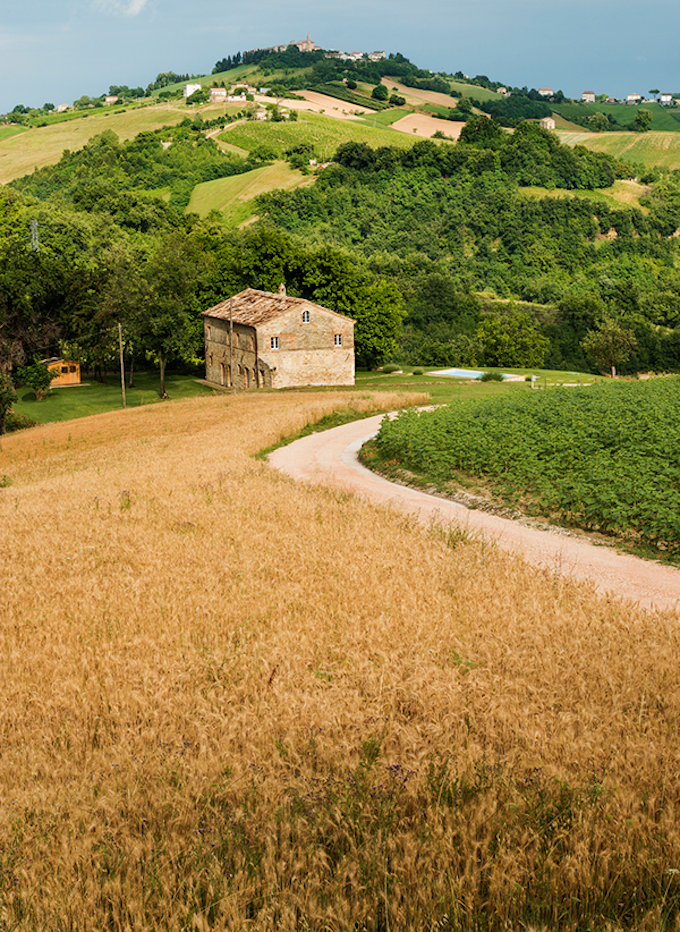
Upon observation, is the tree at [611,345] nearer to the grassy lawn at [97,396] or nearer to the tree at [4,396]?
the grassy lawn at [97,396]

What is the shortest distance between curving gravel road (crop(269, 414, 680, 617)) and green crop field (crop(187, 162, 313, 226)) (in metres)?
139

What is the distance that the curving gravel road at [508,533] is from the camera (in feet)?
38.4

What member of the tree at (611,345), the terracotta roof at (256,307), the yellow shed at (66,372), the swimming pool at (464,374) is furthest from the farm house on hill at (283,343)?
the tree at (611,345)

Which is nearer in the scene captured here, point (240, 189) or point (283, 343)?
point (283, 343)

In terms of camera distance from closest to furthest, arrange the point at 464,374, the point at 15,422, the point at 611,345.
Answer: the point at 15,422 → the point at 464,374 → the point at 611,345

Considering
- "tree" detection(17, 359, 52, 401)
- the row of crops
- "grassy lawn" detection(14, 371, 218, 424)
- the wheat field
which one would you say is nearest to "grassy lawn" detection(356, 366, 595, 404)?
the row of crops

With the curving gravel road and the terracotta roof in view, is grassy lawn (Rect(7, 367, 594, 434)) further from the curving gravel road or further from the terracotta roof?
the curving gravel road

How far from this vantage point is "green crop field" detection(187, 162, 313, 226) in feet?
525

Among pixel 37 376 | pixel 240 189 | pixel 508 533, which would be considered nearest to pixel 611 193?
pixel 240 189

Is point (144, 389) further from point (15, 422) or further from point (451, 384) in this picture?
point (451, 384)

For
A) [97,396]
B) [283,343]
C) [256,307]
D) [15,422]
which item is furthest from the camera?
[97,396]

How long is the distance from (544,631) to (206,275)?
69919mm

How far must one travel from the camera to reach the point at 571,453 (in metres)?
18.5

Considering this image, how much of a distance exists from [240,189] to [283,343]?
121632 millimetres
